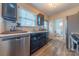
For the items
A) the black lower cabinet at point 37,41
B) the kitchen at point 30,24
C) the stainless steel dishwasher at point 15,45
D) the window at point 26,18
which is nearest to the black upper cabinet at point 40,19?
the kitchen at point 30,24

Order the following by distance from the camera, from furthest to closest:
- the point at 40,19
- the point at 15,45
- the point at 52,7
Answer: the point at 40,19 < the point at 52,7 < the point at 15,45

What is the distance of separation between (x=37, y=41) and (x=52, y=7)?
0.95m

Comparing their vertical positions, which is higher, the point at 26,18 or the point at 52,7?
the point at 52,7

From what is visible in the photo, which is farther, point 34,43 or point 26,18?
point 34,43

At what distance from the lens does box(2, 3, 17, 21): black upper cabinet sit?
7.00ft

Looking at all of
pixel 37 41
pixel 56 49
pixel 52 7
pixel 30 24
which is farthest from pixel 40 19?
→ pixel 56 49

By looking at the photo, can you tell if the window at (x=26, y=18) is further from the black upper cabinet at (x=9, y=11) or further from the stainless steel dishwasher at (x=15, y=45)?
the stainless steel dishwasher at (x=15, y=45)

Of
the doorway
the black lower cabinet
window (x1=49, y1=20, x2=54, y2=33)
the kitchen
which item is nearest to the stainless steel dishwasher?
the kitchen

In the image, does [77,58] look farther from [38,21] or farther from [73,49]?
[38,21]

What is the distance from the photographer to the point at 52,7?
2.22 metres

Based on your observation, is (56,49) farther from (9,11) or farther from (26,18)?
(9,11)

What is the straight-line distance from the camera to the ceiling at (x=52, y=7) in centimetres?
217

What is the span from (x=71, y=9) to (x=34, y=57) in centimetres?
127

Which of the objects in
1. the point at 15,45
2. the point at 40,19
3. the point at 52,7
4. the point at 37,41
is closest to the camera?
the point at 15,45
